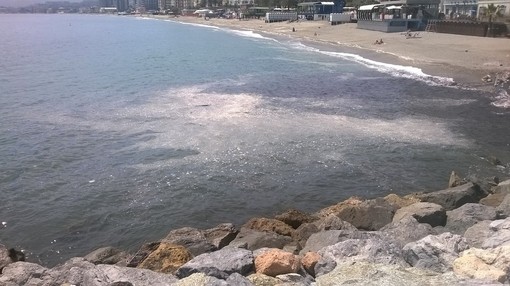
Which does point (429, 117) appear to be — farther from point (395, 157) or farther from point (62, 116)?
point (62, 116)

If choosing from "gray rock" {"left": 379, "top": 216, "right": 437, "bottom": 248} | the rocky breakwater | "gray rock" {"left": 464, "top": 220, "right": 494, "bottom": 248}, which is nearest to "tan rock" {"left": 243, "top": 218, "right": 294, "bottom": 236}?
the rocky breakwater

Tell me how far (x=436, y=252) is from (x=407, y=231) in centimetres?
167

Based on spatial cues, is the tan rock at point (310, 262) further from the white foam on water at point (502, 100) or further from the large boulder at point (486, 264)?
the white foam on water at point (502, 100)

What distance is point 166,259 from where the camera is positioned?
Answer: 9258 millimetres

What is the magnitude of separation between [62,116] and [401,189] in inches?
677

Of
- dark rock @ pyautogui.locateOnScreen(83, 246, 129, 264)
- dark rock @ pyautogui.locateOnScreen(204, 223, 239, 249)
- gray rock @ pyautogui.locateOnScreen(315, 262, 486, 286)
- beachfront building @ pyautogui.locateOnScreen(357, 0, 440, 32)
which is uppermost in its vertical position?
beachfront building @ pyautogui.locateOnScreen(357, 0, 440, 32)

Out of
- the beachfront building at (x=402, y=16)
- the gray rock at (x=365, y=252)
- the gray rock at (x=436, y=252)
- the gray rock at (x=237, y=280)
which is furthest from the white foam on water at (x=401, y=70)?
the gray rock at (x=237, y=280)

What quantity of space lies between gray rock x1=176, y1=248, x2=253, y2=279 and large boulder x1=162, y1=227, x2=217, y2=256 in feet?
5.97

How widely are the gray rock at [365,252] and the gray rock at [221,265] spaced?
50.9 inches

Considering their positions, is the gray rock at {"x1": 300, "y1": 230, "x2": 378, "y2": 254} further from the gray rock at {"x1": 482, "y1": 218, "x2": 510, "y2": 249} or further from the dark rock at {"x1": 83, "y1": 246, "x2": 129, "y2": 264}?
the dark rock at {"x1": 83, "y1": 246, "x2": 129, "y2": 264}

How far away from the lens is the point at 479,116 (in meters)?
22.8

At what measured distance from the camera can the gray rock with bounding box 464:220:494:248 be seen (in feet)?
28.3

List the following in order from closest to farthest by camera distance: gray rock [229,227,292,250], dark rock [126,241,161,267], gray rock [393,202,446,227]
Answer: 1. dark rock [126,241,161,267]
2. gray rock [229,227,292,250]
3. gray rock [393,202,446,227]

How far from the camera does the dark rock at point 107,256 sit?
10445 millimetres
